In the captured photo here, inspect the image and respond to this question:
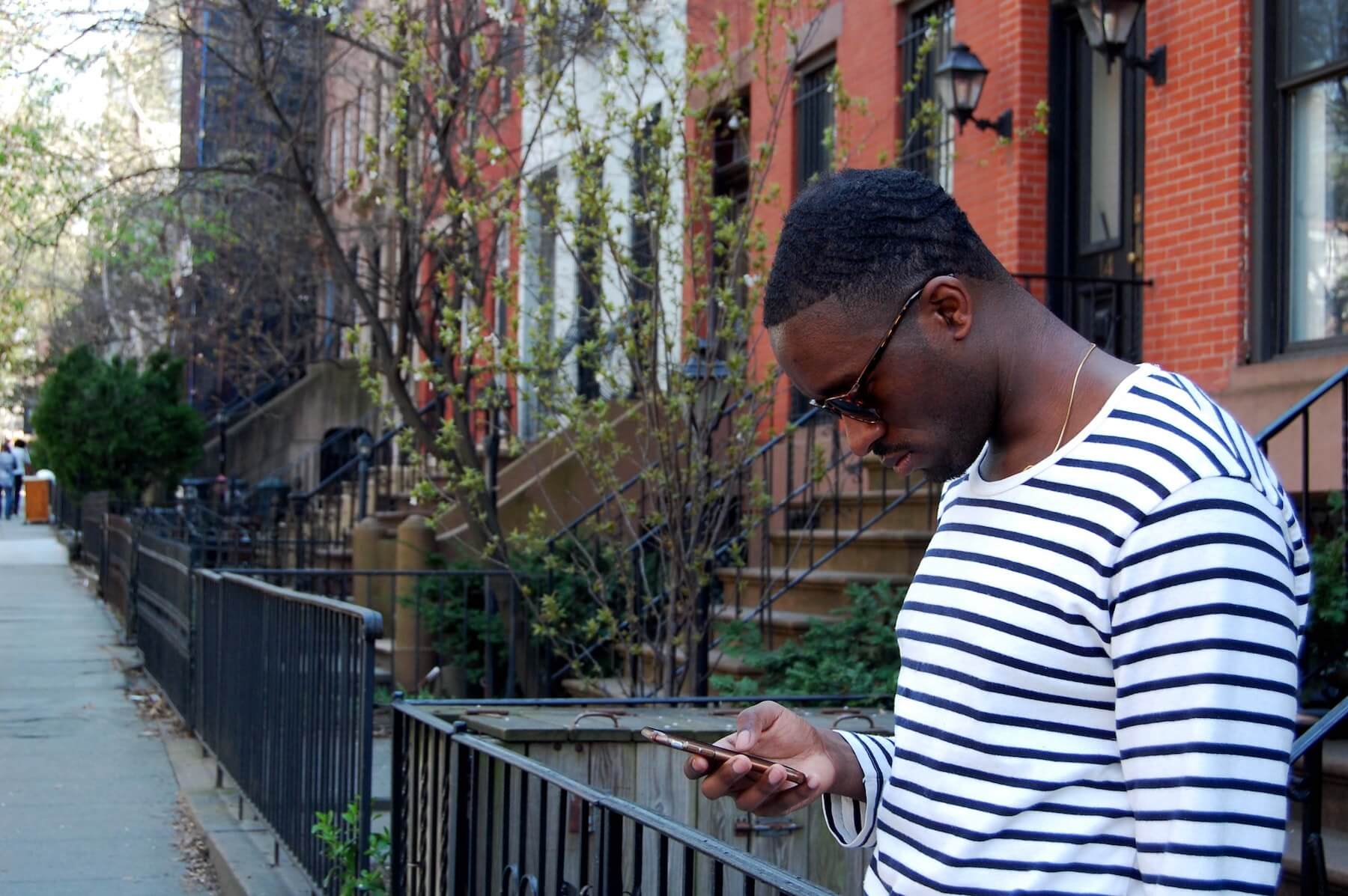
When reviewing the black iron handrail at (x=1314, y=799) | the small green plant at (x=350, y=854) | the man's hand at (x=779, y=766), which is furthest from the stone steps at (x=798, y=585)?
the man's hand at (x=779, y=766)

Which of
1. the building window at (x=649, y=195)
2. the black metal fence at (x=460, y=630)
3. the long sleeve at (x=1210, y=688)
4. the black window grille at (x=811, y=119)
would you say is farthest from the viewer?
the black window grille at (x=811, y=119)

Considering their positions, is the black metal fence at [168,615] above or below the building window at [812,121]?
below

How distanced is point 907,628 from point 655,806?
8.23 feet

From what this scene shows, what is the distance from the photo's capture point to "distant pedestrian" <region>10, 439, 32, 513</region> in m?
38.8

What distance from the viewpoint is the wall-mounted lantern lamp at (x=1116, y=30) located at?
8.66 m

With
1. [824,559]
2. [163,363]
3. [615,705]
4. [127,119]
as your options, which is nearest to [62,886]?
[615,705]

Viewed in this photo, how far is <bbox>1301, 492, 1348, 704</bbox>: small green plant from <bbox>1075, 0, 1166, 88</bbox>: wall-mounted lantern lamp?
11.7 feet

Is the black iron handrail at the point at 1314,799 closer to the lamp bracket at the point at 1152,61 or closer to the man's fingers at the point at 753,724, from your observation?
the man's fingers at the point at 753,724

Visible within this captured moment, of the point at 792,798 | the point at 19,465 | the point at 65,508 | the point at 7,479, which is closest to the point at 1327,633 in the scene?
the point at 792,798

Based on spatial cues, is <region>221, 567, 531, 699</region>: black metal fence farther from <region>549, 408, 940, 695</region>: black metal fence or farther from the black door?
the black door

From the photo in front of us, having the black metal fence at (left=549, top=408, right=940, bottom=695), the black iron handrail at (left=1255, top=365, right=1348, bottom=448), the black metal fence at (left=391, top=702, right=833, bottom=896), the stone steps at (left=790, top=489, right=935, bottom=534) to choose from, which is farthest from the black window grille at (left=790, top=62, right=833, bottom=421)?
the black metal fence at (left=391, top=702, right=833, bottom=896)

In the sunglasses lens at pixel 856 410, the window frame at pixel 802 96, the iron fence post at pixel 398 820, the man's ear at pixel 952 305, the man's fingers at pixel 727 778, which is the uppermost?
the window frame at pixel 802 96

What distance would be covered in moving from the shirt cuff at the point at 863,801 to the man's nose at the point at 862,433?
442 millimetres

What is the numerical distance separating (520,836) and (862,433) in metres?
1.76
